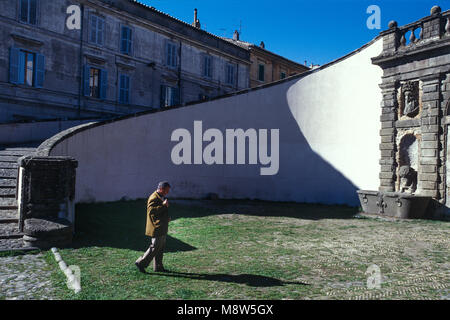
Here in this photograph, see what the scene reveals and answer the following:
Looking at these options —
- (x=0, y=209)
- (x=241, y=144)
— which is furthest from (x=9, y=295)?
(x=241, y=144)

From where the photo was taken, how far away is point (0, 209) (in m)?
7.88

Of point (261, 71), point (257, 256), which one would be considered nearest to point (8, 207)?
point (257, 256)

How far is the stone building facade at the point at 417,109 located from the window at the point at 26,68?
53.7ft

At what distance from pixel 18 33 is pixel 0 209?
14.1 meters

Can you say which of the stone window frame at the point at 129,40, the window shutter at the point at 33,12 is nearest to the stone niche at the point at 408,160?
the stone window frame at the point at 129,40

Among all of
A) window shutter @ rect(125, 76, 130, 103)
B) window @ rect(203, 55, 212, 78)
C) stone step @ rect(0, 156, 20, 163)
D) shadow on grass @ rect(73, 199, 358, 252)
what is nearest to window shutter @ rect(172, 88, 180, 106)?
window @ rect(203, 55, 212, 78)

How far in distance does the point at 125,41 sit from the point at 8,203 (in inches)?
685

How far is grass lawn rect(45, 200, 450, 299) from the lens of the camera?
491 cm

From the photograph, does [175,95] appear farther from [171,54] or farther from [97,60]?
[97,60]

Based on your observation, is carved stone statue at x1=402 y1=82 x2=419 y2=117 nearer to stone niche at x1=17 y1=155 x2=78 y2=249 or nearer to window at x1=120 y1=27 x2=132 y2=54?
stone niche at x1=17 y1=155 x2=78 y2=249

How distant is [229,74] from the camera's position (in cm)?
3061

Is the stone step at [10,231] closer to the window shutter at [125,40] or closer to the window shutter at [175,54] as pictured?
the window shutter at [125,40]

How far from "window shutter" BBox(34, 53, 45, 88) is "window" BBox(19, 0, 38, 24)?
1.74m
